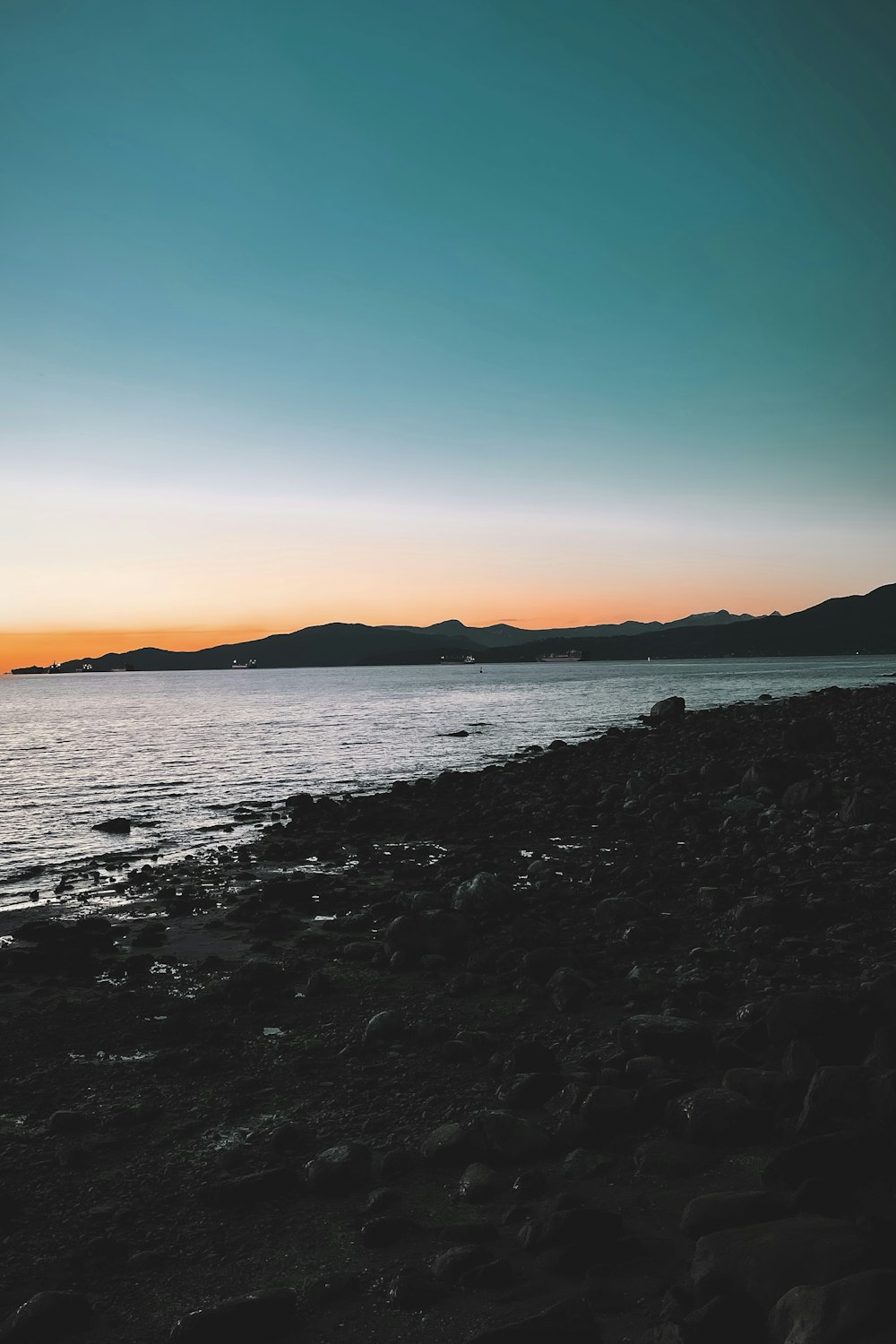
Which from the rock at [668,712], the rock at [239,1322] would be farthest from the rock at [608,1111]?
the rock at [668,712]

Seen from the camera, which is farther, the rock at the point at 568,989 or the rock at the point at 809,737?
the rock at the point at 809,737

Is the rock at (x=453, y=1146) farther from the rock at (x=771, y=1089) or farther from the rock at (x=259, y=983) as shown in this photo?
the rock at (x=259, y=983)

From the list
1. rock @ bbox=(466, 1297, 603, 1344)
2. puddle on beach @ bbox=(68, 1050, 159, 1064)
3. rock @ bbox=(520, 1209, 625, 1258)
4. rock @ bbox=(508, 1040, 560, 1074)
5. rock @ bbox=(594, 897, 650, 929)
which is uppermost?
rock @ bbox=(466, 1297, 603, 1344)

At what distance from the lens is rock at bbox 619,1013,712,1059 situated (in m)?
6.96

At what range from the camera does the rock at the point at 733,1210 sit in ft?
15.2

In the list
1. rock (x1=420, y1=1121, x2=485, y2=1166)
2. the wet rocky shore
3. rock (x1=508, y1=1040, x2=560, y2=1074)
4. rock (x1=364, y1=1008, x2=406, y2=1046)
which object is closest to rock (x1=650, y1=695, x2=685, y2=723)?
the wet rocky shore

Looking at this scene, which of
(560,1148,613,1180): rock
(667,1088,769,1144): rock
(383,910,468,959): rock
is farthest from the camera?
(383,910,468,959): rock

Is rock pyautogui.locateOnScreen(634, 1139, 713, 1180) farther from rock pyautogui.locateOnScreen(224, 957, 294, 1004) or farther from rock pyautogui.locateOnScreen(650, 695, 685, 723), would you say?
rock pyautogui.locateOnScreen(650, 695, 685, 723)

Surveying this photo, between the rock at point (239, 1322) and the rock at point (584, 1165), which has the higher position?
the rock at point (239, 1322)

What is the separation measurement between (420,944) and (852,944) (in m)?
5.31

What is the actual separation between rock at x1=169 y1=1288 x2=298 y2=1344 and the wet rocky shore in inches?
0.5

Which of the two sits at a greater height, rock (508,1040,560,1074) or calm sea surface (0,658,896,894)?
→ rock (508,1040,560,1074)

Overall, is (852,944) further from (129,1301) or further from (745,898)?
(129,1301)

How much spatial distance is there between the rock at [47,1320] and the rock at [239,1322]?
0.60 m
